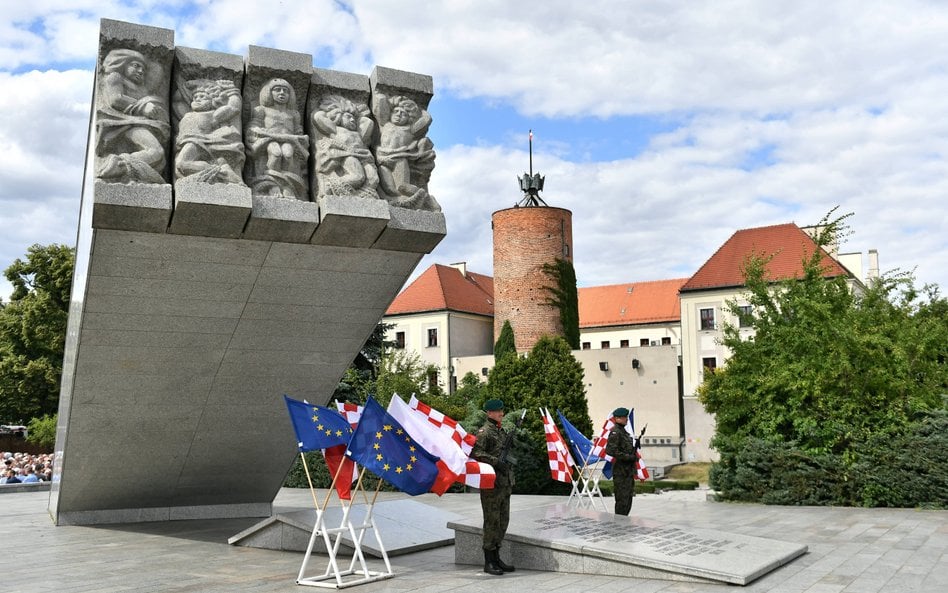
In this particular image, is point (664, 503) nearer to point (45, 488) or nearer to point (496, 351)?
point (45, 488)

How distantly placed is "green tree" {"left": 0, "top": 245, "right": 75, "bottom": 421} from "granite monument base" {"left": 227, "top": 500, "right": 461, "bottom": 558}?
28.6 meters

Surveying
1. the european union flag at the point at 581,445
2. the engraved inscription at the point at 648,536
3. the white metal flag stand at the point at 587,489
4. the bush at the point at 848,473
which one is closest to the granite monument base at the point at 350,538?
the engraved inscription at the point at 648,536

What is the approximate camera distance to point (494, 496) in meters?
8.80

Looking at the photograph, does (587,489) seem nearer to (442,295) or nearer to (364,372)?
(364,372)

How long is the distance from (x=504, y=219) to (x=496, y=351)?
24.4 ft

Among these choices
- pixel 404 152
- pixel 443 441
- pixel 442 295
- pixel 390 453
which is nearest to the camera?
pixel 390 453

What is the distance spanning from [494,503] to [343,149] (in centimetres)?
454

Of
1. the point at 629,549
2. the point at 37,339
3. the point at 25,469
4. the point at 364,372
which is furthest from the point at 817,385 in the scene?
the point at 37,339

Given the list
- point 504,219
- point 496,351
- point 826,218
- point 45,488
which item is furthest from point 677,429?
point 45,488

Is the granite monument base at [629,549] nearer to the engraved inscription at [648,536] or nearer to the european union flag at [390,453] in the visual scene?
the engraved inscription at [648,536]

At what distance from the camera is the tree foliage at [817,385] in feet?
51.6

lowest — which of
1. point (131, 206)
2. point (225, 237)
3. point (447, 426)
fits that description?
point (447, 426)

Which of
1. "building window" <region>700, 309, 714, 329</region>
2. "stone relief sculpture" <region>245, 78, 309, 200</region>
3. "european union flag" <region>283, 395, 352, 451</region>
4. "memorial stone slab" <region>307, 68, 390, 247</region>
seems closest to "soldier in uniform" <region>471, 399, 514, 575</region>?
"european union flag" <region>283, 395, 352, 451</region>

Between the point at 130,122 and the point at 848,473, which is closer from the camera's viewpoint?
the point at 130,122
